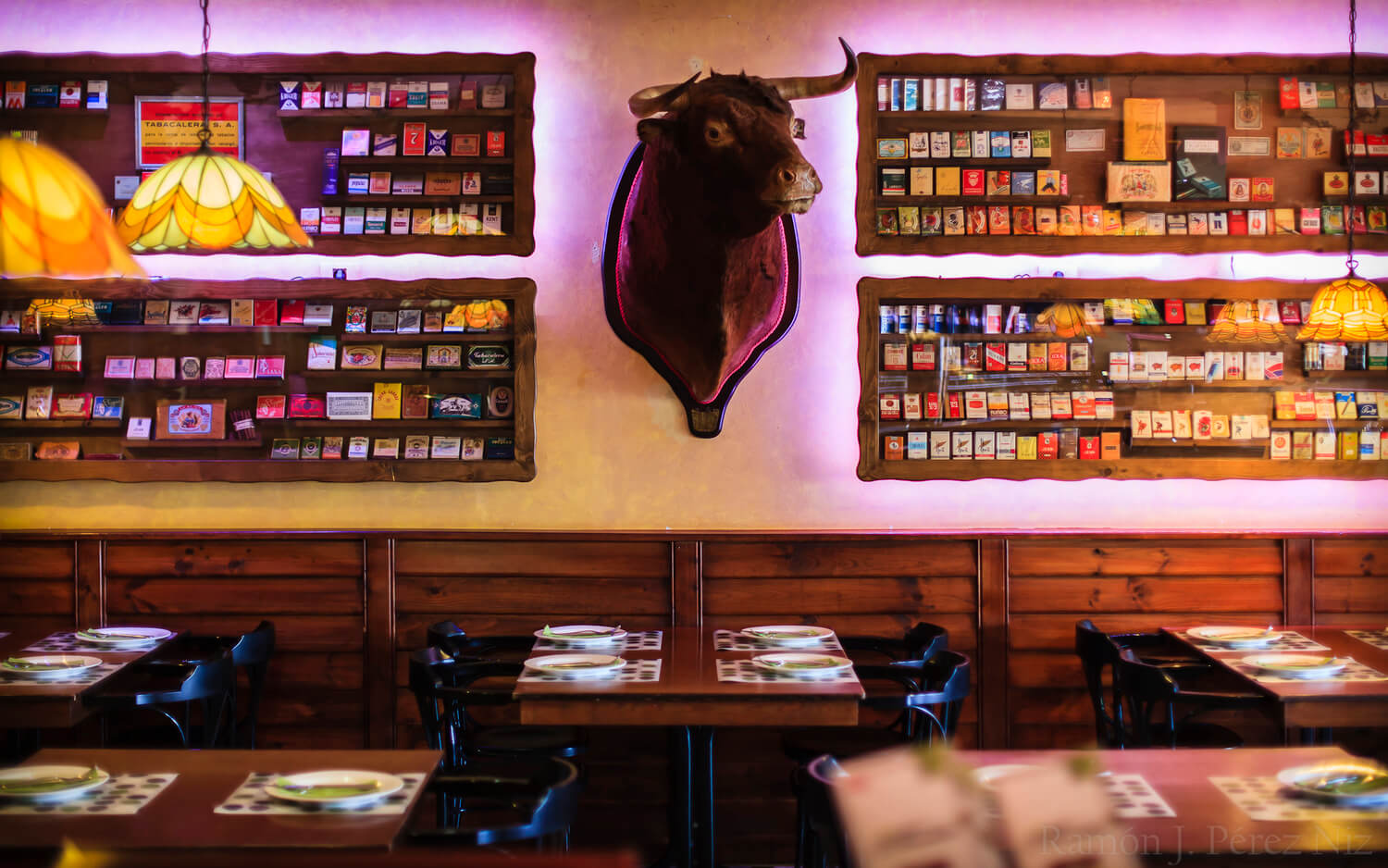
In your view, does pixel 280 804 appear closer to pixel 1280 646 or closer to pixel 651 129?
pixel 651 129

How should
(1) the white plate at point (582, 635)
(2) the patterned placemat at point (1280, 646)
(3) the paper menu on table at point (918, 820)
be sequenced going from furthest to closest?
1. (1) the white plate at point (582, 635)
2. (2) the patterned placemat at point (1280, 646)
3. (3) the paper menu on table at point (918, 820)

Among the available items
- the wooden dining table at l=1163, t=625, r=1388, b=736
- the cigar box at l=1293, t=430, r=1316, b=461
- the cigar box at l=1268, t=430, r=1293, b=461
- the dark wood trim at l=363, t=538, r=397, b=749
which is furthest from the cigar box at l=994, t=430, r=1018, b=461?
the dark wood trim at l=363, t=538, r=397, b=749

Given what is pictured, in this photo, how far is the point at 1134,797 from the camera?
2502 millimetres

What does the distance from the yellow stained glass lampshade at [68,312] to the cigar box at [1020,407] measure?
13.6 feet

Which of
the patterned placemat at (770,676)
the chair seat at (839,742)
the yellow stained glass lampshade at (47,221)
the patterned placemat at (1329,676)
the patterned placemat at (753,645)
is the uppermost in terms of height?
the yellow stained glass lampshade at (47,221)

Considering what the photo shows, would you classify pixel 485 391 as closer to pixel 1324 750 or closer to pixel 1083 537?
pixel 1083 537

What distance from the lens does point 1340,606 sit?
5.08 meters

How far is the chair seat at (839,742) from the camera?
160 inches

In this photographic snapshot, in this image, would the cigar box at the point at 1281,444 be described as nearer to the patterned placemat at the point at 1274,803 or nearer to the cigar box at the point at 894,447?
the cigar box at the point at 894,447

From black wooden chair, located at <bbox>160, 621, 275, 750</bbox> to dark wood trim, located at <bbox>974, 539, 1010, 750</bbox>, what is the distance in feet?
10.1

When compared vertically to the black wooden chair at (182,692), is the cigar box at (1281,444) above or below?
above

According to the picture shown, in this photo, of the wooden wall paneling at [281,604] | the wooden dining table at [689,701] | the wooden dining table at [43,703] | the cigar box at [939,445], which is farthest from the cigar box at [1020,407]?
the wooden dining table at [43,703]

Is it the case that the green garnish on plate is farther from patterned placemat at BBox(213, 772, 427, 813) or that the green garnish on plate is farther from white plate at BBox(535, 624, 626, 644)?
white plate at BBox(535, 624, 626, 644)

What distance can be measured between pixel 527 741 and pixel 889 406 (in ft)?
7.09
